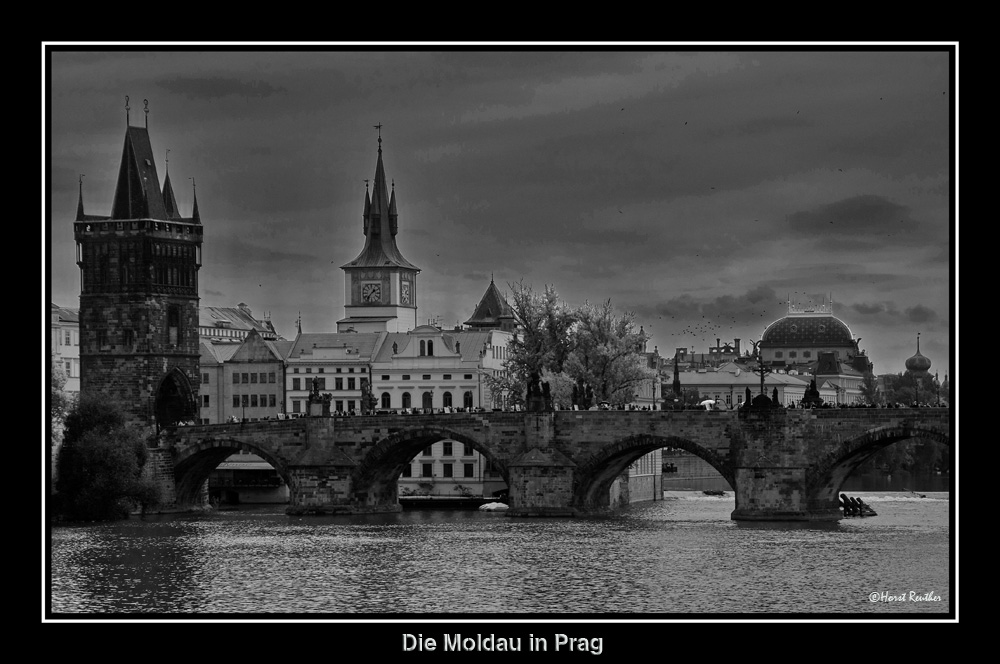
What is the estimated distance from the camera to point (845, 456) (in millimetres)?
79312

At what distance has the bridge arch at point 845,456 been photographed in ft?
254

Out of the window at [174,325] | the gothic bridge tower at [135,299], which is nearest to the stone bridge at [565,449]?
the gothic bridge tower at [135,299]

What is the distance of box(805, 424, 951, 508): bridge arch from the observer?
77312 mm

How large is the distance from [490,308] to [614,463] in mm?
66636

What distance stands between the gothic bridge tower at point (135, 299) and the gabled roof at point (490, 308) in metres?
53.5

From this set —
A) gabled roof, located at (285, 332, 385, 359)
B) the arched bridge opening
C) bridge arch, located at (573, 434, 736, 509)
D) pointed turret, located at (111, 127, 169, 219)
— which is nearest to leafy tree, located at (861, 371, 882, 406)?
gabled roof, located at (285, 332, 385, 359)

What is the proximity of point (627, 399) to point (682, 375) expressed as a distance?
216 ft

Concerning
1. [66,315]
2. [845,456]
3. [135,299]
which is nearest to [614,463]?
[845,456]

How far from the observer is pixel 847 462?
80438 millimetres

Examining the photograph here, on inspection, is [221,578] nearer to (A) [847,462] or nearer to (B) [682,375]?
(A) [847,462]

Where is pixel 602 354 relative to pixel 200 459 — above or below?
above
